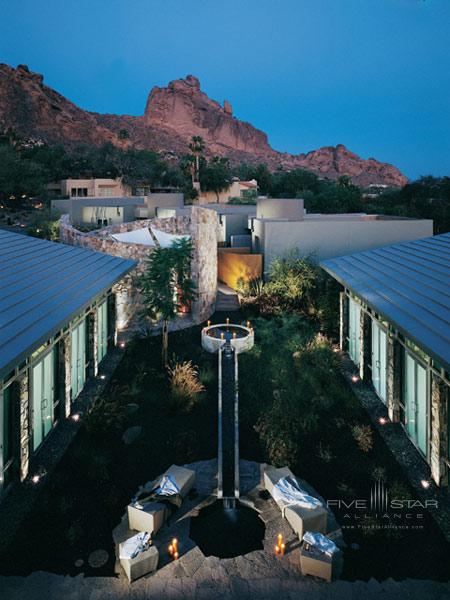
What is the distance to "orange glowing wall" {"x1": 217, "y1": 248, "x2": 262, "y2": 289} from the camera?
75.7 ft

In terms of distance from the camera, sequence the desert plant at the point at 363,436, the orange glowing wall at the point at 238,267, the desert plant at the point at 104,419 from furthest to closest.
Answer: the orange glowing wall at the point at 238,267, the desert plant at the point at 104,419, the desert plant at the point at 363,436

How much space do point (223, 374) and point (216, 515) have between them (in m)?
6.11

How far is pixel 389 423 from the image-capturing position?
32.3 ft

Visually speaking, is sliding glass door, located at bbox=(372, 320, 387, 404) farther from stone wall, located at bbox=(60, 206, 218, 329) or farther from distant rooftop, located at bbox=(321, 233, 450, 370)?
stone wall, located at bbox=(60, 206, 218, 329)

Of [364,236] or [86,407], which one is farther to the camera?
[364,236]

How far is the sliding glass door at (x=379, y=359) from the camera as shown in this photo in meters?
10.9

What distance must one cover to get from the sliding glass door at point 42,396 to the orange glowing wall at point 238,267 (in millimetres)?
14641

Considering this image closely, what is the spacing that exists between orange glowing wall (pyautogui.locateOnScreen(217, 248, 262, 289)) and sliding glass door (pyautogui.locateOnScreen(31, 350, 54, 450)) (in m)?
14.6

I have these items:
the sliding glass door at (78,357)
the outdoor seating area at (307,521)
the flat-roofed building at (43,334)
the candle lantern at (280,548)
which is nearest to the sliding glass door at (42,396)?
the flat-roofed building at (43,334)

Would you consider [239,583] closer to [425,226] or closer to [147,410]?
[147,410]

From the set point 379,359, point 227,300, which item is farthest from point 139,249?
point 379,359

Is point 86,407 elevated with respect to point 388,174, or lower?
lower

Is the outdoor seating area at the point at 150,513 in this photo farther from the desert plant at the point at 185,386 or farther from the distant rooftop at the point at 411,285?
the distant rooftop at the point at 411,285

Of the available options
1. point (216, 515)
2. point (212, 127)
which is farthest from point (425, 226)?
point (212, 127)
